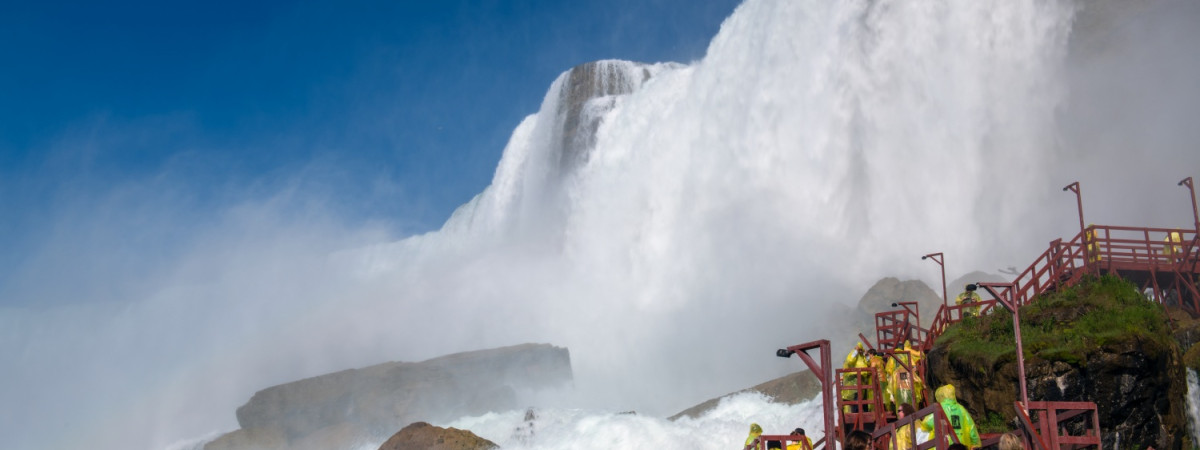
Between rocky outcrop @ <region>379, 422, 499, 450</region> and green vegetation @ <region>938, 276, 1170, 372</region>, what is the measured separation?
1326cm

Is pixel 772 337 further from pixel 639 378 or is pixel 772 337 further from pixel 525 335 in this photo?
pixel 525 335

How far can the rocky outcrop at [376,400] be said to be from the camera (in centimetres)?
3697

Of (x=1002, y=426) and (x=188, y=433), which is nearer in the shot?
(x=1002, y=426)

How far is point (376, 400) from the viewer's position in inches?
1492

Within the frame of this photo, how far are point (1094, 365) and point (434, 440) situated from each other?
55.9ft

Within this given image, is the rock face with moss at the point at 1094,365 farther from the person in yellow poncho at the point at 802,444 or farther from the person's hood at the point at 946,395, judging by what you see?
the person's hood at the point at 946,395

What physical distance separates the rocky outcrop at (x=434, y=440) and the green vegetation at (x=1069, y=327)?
43.5ft

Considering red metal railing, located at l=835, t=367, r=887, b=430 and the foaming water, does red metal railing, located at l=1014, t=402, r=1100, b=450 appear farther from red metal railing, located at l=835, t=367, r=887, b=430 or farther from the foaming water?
the foaming water

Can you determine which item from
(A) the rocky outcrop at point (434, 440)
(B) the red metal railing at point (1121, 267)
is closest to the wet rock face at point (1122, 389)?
(B) the red metal railing at point (1121, 267)

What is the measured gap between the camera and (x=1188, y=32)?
39281 millimetres

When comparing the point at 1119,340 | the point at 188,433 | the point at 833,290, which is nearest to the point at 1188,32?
the point at 833,290

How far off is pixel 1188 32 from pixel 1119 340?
107 feet

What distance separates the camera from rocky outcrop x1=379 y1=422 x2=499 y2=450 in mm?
24359

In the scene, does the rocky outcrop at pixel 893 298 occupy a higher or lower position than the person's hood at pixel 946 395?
higher
